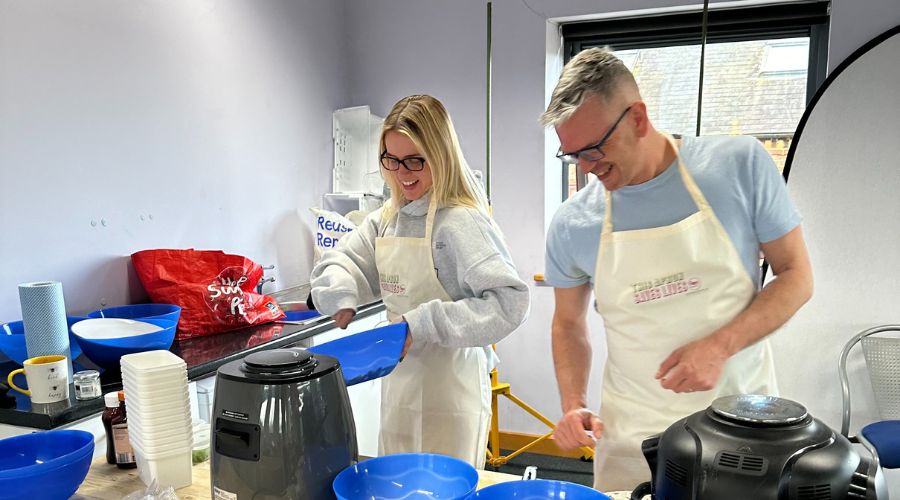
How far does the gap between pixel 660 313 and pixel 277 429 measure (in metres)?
0.82

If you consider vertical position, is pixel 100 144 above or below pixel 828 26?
below

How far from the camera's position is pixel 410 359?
1.82 meters

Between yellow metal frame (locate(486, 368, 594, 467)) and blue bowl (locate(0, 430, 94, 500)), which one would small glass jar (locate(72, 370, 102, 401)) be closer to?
blue bowl (locate(0, 430, 94, 500))

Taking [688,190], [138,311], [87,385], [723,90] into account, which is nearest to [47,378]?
[87,385]

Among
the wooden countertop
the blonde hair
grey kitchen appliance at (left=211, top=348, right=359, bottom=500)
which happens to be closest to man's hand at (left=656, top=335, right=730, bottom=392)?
the wooden countertop

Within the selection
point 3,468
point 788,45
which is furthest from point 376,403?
point 788,45

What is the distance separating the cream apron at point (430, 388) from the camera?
1.80 meters

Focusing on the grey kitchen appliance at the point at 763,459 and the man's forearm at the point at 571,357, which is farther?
Result: the man's forearm at the point at 571,357

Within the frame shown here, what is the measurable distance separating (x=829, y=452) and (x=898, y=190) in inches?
95.0

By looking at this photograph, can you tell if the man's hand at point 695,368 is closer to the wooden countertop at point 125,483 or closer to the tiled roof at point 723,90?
the wooden countertop at point 125,483

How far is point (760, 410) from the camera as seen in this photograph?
0.79m

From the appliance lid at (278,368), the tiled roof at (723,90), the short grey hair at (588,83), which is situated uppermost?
the tiled roof at (723,90)

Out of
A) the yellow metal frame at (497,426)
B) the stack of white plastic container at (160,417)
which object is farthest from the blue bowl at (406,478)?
the yellow metal frame at (497,426)

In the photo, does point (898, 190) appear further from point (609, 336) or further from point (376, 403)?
point (376, 403)
